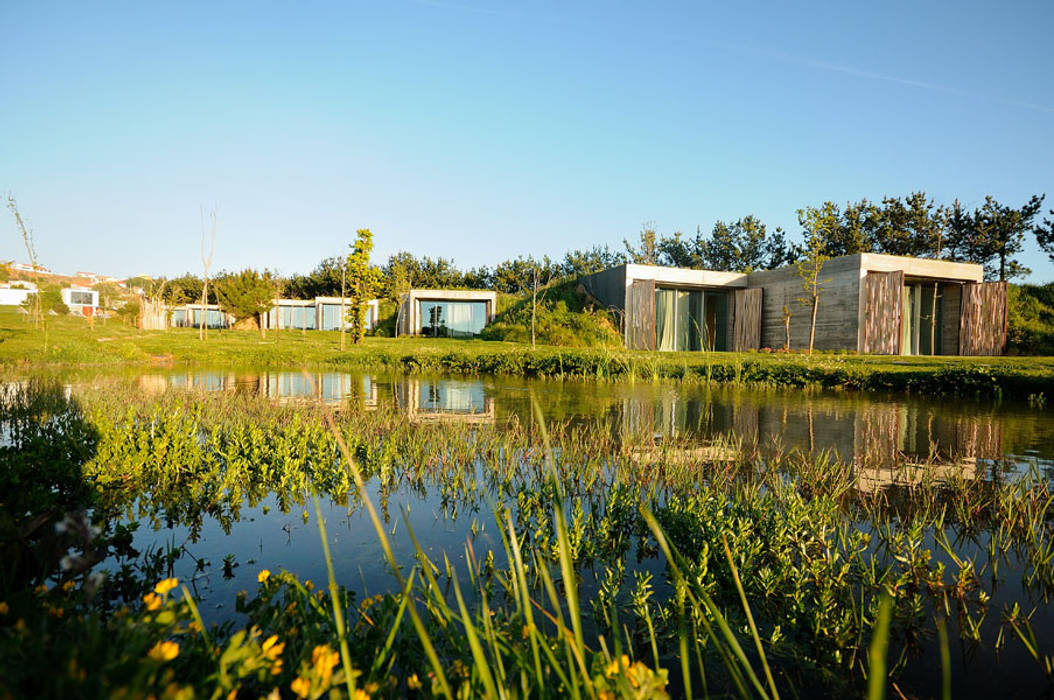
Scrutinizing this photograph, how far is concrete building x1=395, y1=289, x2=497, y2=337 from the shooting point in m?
35.0

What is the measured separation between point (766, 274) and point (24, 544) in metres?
26.4

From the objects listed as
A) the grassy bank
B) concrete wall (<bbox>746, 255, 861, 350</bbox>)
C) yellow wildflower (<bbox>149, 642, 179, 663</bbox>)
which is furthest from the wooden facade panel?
yellow wildflower (<bbox>149, 642, 179, 663</bbox>)

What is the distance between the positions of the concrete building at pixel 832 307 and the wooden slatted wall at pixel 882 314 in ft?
0.10

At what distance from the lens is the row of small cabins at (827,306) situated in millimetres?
20422

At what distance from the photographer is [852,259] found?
819 inches

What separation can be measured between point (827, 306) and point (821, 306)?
0.34m

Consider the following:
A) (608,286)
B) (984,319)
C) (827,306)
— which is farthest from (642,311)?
(984,319)

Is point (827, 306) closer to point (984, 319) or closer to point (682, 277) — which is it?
point (984, 319)

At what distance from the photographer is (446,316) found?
35.5m

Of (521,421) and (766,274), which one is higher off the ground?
(766,274)

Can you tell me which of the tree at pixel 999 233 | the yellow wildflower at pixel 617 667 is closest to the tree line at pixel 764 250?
the tree at pixel 999 233

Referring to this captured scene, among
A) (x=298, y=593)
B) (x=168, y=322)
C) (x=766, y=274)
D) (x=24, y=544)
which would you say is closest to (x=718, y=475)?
(x=298, y=593)

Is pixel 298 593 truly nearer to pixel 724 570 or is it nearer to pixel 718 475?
pixel 724 570

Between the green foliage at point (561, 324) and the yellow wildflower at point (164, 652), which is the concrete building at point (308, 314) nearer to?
the green foliage at point (561, 324)
